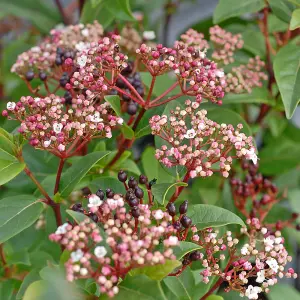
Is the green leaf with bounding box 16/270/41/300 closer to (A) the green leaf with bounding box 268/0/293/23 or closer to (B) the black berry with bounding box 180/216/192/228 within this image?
(B) the black berry with bounding box 180/216/192/228

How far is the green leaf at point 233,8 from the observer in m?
1.28

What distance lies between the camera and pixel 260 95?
4.43ft

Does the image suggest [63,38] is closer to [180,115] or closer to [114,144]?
[114,144]

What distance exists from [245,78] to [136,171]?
1.28ft

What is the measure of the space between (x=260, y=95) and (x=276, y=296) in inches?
22.6

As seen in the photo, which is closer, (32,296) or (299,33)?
(32,296)

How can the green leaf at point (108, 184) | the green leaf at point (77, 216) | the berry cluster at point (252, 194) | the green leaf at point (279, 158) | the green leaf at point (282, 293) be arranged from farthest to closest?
the green leaf at point (279, 158), the green leaf at point (282, 293), the berry cluster at point (252, 194), the green leaf at point (108, 184), the green leaf at point (77, 216)

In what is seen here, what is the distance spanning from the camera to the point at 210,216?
1.01 metres

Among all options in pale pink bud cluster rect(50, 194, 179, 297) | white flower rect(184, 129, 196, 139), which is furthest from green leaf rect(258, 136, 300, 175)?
pale pink bud cluster rect(50, 194, 179, 297)

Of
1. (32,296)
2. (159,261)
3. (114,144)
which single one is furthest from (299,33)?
(32,296)

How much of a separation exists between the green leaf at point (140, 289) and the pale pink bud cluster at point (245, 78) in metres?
0.52

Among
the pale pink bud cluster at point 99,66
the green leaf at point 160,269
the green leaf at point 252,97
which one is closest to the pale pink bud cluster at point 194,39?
the green leaf at point 252,97

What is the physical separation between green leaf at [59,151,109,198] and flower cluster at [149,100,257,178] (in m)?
0.13

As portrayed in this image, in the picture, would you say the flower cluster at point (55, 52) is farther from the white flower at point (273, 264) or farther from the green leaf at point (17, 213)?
the white flower at point (273, 264)
